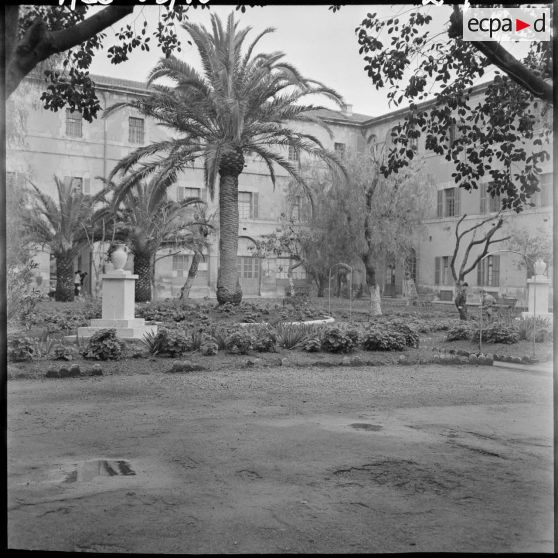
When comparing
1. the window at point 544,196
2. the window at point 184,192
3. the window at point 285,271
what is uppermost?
the window at point 184,192

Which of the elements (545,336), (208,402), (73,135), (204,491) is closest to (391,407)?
(208,402)

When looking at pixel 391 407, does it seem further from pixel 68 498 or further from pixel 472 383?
pixel 68 498

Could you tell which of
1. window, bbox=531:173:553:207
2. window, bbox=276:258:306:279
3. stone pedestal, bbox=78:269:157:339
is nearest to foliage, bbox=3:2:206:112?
stone pedestal, bbox=78:269:157:339

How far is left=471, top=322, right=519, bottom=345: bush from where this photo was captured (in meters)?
12.6

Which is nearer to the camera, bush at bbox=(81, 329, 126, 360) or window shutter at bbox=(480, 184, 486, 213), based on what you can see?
bush at bbox=(81, 329, 126, 360)

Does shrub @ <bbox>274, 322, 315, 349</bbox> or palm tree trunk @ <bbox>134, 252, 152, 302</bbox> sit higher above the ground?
palm tree trunk @ <bbox>134, 252, 152, 302</bbox>

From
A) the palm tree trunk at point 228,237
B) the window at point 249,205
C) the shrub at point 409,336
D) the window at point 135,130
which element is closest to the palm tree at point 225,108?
the palm tree trunk at point 228,237

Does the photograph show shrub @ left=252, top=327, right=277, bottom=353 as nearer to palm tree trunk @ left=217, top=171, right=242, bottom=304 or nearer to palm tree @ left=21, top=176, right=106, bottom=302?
palm tree trunk @ left=217, top=171, right=242, bottom=304

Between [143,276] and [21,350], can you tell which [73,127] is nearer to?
[143,276]

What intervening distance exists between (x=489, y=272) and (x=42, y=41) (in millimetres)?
26939

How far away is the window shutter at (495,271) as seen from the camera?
1089 inches

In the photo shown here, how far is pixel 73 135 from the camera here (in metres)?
28.6

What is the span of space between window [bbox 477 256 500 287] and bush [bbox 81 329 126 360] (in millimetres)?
21315

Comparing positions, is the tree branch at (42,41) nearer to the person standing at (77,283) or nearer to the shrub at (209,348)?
the shrub at (209,348)
